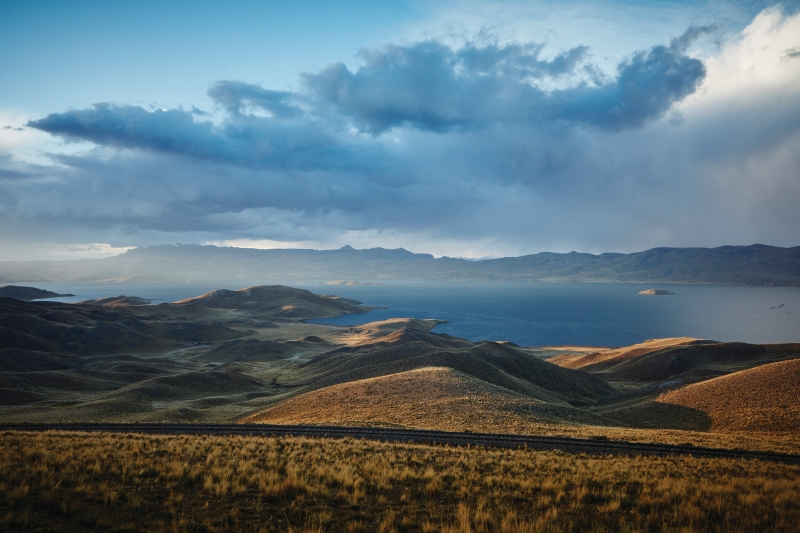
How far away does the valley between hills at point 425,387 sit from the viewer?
35.5m

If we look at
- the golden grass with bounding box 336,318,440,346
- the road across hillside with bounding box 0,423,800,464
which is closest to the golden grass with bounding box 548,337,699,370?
the golden grass with bounding box 336,318,440,346

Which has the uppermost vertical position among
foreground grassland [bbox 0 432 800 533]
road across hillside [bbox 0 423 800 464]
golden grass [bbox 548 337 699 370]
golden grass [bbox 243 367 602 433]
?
foreground grassland [bbox 0 432 800 533]

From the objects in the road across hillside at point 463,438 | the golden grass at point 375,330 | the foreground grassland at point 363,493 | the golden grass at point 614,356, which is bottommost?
the golden grass at point 375,330

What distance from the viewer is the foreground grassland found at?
9.52m

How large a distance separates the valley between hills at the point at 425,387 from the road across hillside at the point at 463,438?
3012 mm

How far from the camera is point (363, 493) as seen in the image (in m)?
11.9

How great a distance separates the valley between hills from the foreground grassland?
13.9 m

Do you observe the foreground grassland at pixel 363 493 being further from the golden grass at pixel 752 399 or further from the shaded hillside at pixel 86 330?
the shaded hillside at pixel 86 330

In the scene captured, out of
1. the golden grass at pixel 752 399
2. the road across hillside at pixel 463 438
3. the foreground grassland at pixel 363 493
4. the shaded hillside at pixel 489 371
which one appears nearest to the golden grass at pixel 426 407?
the road across hillside at pixel 463 438

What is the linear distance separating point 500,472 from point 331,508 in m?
7.77

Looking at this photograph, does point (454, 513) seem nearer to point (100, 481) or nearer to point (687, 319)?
point (100, 481)

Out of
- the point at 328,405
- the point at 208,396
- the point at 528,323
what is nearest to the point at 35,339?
the point at 208,396

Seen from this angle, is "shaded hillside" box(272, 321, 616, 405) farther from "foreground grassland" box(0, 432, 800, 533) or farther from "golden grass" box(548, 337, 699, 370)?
"foreground grassland" box(0, 432, 800, 533)

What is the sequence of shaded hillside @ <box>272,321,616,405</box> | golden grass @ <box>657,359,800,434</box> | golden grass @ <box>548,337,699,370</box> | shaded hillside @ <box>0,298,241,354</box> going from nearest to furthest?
golden grass @ <box>657,359,800,434</box>
shaded hillside @ <box>272,321,616,405</box>
golden grass @ <box>548,337,699,370</box>
shaded hillside @ <box>0,298,241,354</box>
